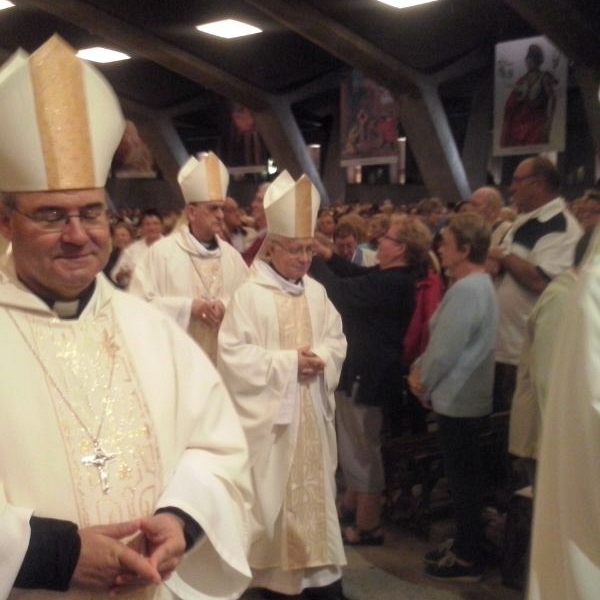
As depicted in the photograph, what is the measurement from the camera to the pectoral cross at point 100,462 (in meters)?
1.95

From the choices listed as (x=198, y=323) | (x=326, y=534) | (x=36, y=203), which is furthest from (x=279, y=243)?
(x=36, y=203)

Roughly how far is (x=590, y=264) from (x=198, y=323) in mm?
3487

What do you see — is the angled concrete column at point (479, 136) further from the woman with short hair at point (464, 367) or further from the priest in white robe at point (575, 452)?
the priest in white robe at point (575, 452)

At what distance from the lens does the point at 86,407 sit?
2.00m

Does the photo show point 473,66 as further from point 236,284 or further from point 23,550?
point 23,550

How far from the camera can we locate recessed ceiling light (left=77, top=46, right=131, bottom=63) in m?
16.0

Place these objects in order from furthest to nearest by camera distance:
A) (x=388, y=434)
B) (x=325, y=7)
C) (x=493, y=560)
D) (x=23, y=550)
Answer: (x=325, y=7) < (x=388, y=434) < (x=493, y=560) < (x=23, y=550)

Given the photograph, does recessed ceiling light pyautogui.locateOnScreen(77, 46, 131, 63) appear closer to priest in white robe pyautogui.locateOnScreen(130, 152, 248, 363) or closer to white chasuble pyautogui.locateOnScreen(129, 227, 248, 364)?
priest in white robe pyautogui.locateOnScreen(130, 152, 248, 363)

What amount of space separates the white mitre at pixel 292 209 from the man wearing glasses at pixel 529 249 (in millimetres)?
1107

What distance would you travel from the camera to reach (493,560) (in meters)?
4.64

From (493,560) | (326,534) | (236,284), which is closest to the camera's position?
(326,534)

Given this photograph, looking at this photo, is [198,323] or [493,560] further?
[198,323]

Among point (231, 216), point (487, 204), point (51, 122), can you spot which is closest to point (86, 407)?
point (51, 122)

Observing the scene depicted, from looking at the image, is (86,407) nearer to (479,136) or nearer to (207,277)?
(207,277)
